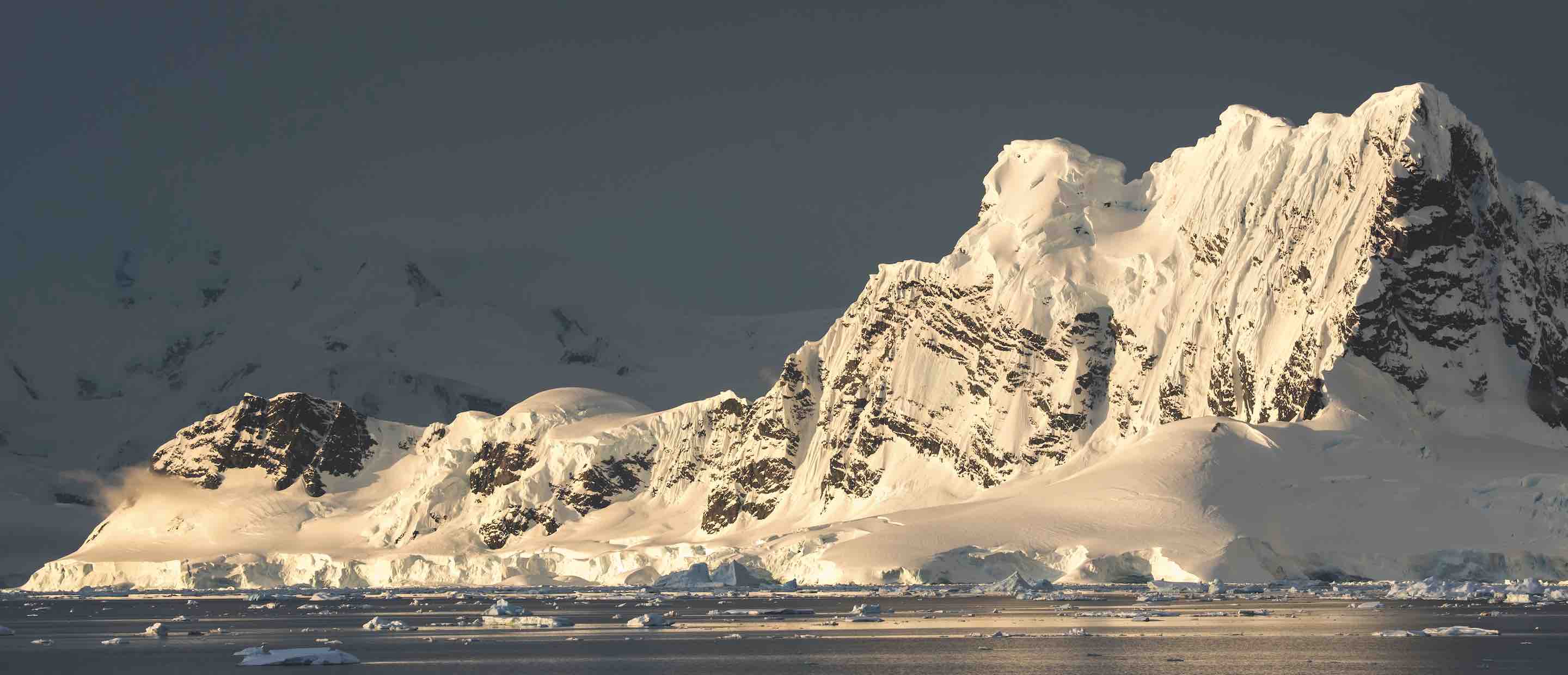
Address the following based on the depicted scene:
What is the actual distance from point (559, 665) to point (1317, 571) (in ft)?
264

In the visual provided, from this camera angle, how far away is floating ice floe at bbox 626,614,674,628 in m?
107

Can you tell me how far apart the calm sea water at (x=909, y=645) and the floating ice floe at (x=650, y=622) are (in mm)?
616

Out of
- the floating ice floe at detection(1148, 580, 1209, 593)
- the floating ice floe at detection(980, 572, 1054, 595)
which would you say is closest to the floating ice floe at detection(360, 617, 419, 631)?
the floating ice floe at detection(980, 572, 1054, 595)

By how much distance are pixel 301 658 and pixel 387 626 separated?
82.6ft

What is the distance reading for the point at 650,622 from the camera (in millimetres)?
107938

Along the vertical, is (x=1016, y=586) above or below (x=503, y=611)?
above

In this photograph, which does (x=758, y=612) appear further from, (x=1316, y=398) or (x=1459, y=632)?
(x=1316, y=398)

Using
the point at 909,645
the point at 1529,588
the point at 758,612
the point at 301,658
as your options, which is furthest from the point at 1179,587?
the point at 301,658

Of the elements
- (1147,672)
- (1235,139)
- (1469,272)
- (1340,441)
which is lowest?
(1147,672)

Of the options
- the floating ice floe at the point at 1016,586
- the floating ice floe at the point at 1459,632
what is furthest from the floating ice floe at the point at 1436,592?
the floating ice floe at the point at 1459,632

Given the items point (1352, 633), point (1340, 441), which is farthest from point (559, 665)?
point (1340, 441)

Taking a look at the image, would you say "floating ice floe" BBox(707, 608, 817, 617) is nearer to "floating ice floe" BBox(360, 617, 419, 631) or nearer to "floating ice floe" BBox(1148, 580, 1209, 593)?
"floating ice floe" BBox(360, 617, 419, 631)

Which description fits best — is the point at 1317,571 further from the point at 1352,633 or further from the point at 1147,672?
the point at 1147,672

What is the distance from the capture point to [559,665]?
3381 inches
